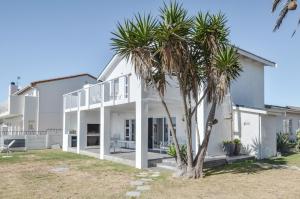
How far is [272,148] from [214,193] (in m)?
12.2

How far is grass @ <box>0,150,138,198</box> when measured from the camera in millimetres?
10602

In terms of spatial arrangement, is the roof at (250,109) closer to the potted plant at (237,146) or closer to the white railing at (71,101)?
the potted plant at (237,146)

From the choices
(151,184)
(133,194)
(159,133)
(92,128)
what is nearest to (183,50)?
(151,184)

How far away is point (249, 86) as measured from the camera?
2339 cm

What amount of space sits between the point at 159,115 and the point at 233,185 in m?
11.5

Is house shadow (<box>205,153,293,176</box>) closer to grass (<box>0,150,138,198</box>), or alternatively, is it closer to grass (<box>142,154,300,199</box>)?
grass (<box>142,154,300,199</box>)

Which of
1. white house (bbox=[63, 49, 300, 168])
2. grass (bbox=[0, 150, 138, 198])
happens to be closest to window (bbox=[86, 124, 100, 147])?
white house (bbox=[63, 49, 300, 168])

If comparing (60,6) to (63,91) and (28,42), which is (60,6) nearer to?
(28,42)

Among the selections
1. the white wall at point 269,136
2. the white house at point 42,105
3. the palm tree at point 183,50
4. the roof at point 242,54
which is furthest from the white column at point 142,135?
the white house at point 42,105

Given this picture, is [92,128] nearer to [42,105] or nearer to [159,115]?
[42,105]

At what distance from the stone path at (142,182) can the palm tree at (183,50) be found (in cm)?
147

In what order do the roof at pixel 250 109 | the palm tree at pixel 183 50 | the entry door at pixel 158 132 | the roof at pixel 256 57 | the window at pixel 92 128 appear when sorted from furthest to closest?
1. the window at pixel 92 128
2. the entry door at pixel 158 132
3. the roof at pixel 256 57
4. the roof at pixel 250 109
5. the palm tree at pixel 183 50

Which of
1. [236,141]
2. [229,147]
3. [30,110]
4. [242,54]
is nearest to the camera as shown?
[229,147]

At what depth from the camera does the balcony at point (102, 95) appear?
60.7 ft
